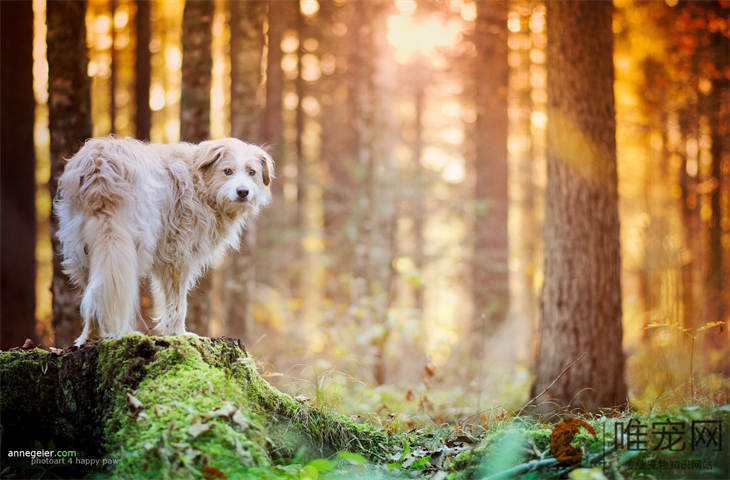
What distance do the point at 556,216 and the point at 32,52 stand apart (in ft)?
31.4

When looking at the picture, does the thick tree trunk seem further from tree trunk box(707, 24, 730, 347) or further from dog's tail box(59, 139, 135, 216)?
dog's tail box(59, 139, 135, 216)

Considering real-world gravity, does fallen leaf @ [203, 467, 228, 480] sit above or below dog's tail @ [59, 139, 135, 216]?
below

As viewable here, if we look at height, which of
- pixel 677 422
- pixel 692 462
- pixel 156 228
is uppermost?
pixel 156 228

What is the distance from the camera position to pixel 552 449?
3475mm

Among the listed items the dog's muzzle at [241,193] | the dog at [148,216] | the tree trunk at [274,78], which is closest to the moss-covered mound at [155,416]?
Result: the dog at [148,216]

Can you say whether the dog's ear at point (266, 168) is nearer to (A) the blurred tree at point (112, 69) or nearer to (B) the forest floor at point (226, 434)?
(B) the forest floor at point (226, 434)

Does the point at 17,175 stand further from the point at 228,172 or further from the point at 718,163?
the point at 718,163

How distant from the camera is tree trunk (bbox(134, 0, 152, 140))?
37.7 ft

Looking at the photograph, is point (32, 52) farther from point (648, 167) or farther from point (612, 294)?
point (648, 167)

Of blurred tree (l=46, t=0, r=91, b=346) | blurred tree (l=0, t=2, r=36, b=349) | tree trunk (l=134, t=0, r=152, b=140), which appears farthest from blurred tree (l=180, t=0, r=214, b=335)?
blurred tree (l=0, t=2, r=36, b=349)

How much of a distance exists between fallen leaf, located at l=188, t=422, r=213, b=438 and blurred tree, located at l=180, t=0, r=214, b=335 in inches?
184

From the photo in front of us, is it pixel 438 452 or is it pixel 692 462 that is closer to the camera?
pixel 692 462

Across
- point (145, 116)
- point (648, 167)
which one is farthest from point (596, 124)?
point (648, 167)

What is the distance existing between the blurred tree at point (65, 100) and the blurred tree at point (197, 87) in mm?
1314
